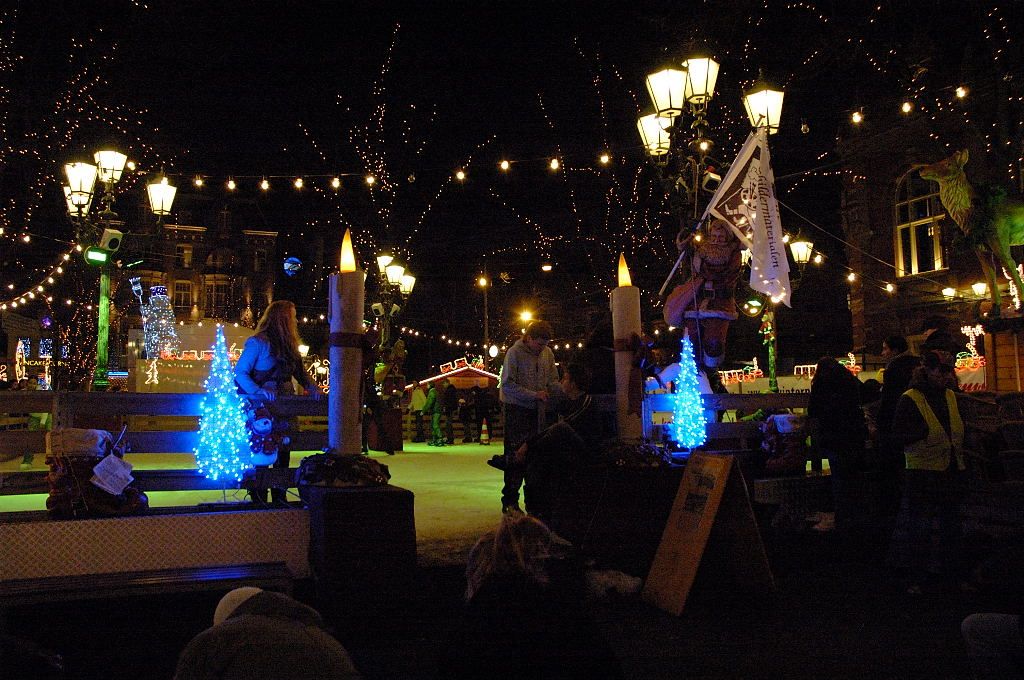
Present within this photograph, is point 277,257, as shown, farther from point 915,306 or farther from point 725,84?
point 725,84

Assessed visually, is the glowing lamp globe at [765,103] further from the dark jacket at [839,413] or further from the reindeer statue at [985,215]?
the reindeer statue at [985,215]

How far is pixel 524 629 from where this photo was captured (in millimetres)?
2184

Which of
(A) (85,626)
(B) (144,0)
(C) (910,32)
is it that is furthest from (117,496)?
(B) (144,0)

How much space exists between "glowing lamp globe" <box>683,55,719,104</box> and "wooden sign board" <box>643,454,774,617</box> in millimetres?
5141

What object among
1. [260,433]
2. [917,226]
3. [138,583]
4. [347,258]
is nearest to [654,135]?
[347,258]

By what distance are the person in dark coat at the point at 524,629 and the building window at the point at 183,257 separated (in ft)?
186

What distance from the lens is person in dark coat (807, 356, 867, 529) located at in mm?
7219

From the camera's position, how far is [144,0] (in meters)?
12.3

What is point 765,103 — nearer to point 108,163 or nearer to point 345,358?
point 345,358

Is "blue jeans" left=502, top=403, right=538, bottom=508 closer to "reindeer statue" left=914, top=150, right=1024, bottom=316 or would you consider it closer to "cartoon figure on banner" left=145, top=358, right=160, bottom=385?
"reindeer statue" left=914, top=150, right=1024, bottom=316

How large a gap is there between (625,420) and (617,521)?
0.73 m

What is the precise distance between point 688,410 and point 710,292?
4.46 ft

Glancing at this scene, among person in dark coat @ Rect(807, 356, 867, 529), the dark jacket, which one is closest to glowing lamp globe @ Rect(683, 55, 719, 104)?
person in dark coat @ Rect(807, 356, 867, 529)

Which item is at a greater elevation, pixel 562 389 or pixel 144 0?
pixel 144 0
